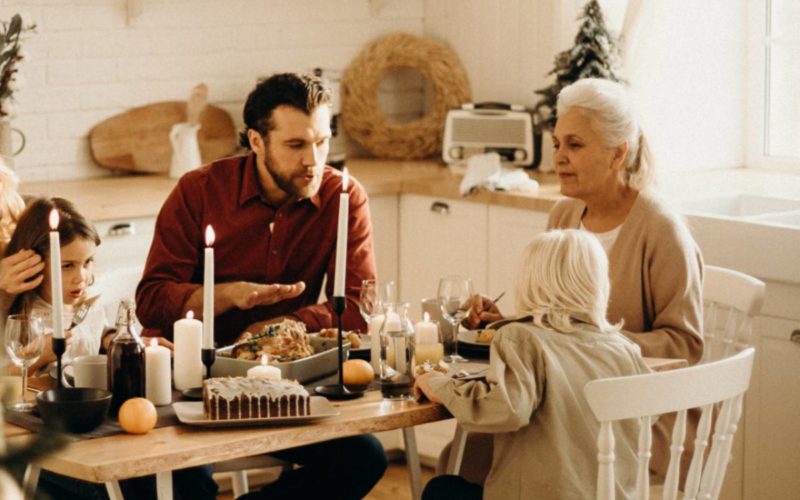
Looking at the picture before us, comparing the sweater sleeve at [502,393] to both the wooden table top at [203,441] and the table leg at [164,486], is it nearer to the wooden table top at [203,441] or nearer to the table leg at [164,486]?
the wooden table top at [203,441]

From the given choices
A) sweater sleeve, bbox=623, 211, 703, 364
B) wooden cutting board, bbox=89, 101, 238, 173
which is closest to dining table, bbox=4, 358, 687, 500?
sweater sleeve, bbox=623, 211, 703, 364

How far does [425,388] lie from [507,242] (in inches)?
71.1

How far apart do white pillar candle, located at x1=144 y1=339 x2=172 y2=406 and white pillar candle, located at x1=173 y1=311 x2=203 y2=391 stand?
0.32 feet

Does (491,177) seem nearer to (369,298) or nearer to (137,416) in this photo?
(369,298)

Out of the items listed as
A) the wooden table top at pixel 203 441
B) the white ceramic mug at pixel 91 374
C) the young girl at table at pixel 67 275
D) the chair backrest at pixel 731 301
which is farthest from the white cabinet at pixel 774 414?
the white ceramic mug at pixel 91 374

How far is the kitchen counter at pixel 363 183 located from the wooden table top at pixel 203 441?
1.68m

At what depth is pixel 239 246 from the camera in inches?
122

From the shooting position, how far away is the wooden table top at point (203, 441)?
6.31ft

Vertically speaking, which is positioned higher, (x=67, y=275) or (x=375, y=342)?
(x=67, y=275)

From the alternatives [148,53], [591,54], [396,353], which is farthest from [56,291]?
[148,53]

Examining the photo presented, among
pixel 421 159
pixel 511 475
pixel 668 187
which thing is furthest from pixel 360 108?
pixel 511 475

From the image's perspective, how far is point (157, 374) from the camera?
2240mm

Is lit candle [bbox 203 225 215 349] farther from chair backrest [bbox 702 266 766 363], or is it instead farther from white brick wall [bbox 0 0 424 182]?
white brick wall [bbox 0 0 424 182]

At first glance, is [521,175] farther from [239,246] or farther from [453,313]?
[453,313]
